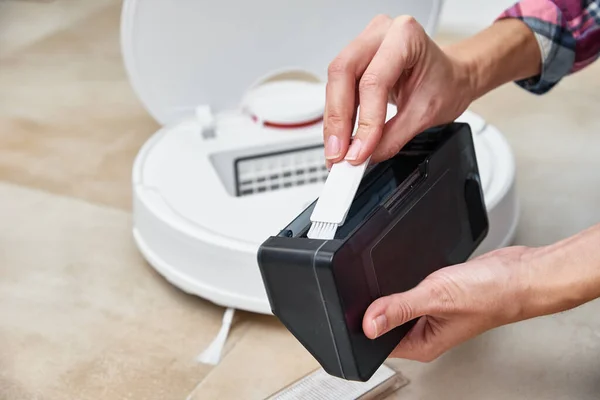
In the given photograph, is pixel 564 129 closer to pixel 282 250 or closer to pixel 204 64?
pixel 204 64

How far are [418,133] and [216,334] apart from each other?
282 mm

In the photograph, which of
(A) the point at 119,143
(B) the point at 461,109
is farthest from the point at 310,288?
(A) the point at 119,143

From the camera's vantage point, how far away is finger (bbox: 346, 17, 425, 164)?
1.79ft

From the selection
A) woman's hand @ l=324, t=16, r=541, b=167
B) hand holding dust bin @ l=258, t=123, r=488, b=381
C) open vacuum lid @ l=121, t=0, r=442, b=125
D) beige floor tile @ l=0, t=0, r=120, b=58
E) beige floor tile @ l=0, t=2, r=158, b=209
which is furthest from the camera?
beige floor tile @ l=0, t=0, r=120, b=58

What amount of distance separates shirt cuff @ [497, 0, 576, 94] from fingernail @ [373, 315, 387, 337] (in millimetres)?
416

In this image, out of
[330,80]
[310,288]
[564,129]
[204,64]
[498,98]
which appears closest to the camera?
[310,288]

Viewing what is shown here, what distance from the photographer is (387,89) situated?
22.5 inches

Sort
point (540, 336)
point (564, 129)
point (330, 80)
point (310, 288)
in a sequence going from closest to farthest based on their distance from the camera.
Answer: point (310, 288)
point (330, 80)
point (540, 336)
point (564, 129)

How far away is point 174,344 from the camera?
0.72 meters

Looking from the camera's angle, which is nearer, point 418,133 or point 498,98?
point 418,133

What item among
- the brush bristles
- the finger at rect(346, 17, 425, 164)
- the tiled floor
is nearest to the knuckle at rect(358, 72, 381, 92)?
the finger at rect(346, 17, 425, 164)

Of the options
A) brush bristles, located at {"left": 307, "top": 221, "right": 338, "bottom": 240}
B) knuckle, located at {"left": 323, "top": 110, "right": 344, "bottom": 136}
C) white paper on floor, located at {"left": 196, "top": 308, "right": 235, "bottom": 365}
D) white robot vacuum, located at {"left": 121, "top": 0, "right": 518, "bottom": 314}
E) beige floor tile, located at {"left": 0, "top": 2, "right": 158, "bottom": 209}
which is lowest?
beige floor tile, located at {"left": 0, "top": 2, "right": 158, "bottom": 209}

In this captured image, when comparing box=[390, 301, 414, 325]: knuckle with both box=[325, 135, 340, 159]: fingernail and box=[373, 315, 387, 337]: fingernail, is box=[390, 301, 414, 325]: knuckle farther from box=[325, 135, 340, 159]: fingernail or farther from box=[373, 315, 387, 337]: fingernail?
box=[325, 135, 340, 159]: fingernail

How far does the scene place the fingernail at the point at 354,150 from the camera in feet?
1.77
